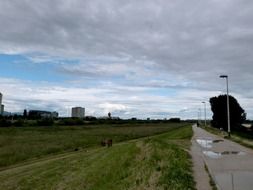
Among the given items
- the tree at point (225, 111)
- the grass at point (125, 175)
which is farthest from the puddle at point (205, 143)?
the tree at point (225, 111)

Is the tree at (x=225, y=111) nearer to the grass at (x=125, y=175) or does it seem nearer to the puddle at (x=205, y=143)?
the puddle at (x=205, y=143)

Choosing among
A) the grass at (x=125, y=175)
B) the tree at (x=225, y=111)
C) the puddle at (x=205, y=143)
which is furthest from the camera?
the tree at (x=225, y=111)

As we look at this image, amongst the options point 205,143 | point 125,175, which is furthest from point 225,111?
point 125,175

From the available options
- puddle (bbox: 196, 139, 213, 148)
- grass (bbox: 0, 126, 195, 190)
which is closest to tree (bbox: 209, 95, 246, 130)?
puddle (bbox: 196, 139, 213, 148)

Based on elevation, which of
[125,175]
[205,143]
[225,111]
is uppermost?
[225,111]

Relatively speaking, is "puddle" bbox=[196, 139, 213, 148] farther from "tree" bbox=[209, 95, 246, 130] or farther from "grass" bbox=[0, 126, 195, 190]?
"tree" bbox=[209, 95, 246, 130]

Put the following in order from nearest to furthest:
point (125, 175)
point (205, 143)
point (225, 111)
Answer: point (125, 175)
point (205, 143)
point (225, 111)

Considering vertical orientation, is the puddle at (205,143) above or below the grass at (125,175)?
above

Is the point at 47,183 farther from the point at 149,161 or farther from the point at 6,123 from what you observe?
the point at 6,123

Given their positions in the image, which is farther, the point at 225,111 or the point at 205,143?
the point at 225,111

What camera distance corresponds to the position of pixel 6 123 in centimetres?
10694

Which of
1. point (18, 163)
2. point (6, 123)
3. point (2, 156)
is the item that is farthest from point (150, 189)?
point (6, 123)

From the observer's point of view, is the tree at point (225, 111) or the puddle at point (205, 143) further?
the tree at point (225, 111)

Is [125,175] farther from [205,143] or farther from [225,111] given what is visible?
[225,111]
